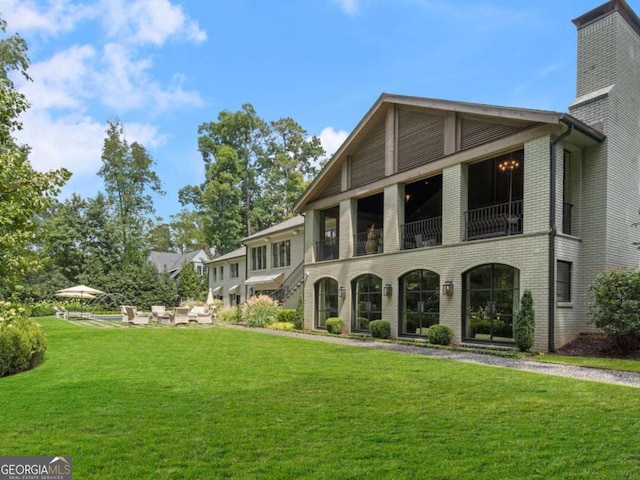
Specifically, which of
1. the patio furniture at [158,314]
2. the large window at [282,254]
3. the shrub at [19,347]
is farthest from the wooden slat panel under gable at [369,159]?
the patio furniture at [158,314]

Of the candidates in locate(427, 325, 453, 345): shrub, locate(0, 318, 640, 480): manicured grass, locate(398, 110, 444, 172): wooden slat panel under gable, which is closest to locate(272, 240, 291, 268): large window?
locate(398, 110, 444, 172): wooden slat panel under gable

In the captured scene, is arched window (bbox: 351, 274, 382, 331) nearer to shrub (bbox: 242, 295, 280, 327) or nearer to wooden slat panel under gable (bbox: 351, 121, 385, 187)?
wooden slat panel under gable (bbox: 351, 121, 385, 187)

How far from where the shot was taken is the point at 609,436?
448cm

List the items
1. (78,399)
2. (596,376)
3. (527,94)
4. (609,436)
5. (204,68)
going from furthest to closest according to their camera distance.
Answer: (527,94) < (204,68) < (596,376) < (78,399) < (609,436)

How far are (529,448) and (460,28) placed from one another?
15204 millimetres

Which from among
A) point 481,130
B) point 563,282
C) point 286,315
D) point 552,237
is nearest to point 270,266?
point 286,315

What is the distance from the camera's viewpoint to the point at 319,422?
4.95 metres

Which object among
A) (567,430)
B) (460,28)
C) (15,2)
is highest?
(460,28)

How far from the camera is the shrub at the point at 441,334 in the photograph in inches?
529

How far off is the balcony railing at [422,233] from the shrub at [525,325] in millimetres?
4468

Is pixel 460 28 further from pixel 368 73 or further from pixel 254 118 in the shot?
pixel 254 118

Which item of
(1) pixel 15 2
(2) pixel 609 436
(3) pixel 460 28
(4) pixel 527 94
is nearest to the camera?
(2) pixel 609 436

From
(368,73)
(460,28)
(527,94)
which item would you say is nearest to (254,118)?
(368,73)

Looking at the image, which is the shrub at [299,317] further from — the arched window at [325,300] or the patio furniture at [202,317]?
the patio furniture at [202,317]
